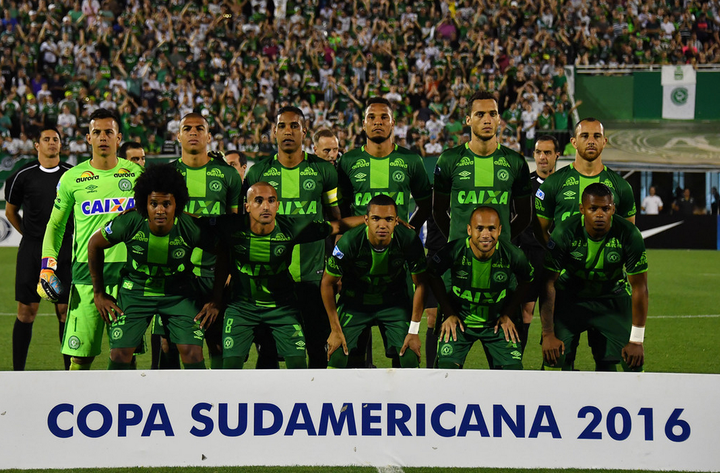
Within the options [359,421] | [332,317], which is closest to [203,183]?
[332,317]

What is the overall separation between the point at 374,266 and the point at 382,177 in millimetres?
856

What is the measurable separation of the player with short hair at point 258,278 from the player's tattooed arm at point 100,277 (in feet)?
2.46

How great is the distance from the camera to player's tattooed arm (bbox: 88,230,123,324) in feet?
18.8

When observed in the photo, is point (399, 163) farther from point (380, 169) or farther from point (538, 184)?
point (538, 184)

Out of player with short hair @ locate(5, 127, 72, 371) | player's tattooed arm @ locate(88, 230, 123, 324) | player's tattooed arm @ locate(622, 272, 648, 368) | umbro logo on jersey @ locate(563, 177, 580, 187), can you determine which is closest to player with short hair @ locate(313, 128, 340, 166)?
player with short hair @ locate(5, 127, 72, 371)

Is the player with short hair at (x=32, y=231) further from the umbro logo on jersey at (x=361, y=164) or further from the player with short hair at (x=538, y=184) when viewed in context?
the player with short hair at (x=538, y=184)

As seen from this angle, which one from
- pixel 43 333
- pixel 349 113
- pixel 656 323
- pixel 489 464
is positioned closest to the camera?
pixel 489 464

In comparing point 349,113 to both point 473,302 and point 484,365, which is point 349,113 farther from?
point 473,302

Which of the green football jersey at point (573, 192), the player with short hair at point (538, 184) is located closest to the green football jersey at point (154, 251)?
the green football jersey at point (573, 192)

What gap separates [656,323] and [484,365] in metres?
3.52

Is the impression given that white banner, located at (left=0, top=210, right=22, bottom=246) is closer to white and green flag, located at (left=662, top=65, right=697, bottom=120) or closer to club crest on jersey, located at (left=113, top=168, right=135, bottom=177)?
club crest on jersey, located at (left=113, top=168, right=135, bottom=177)

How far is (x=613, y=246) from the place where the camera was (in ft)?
19.3

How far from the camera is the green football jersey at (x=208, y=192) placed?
6.33m

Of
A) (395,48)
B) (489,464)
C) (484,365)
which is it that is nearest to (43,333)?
(484,365)
